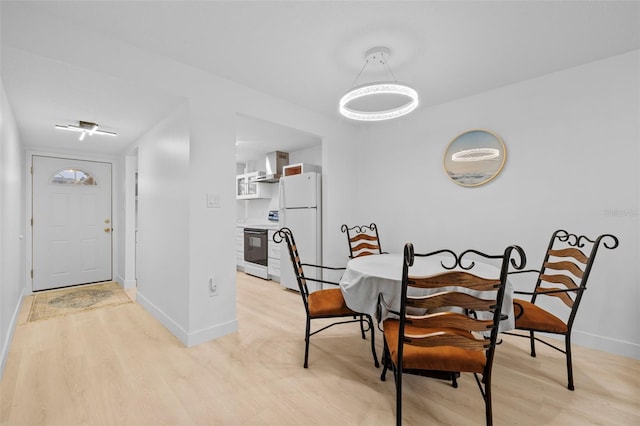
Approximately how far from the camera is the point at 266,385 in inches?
75.9

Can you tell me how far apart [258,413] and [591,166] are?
322 centimetres

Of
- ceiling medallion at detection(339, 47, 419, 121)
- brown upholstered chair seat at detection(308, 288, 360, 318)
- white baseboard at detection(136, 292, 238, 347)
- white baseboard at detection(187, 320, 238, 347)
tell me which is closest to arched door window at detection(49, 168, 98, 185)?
white baseboard at detection(136, 292, 238, 347)

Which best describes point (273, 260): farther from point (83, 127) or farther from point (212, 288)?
point (83, 127)

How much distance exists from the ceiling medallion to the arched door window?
4.26 m

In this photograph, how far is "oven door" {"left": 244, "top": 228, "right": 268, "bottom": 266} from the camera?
4945 mm

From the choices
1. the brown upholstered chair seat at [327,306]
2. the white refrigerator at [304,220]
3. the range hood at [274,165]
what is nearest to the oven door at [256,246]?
the white refrigerator at [304,220]

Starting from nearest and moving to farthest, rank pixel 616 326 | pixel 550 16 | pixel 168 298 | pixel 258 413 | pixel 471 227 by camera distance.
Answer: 1. pixel 258 413
2. pixel 550 16
3. pixel 616 326
4. pixel 168 298
5. pixel 471 227

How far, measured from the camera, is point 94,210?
15.2 feet

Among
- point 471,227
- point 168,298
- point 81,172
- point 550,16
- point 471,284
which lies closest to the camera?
point 471,284

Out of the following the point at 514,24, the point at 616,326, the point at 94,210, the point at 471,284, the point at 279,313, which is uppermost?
the point at 514,24

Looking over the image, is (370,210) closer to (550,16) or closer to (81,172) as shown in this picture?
(550,16)

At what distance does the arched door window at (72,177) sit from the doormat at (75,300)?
5.29 ft

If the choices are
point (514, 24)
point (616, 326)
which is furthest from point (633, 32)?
point (616, 326)

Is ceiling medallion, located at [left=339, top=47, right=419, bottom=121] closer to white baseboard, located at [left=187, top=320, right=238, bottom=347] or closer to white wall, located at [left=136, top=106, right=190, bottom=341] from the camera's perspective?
white wall, located at [left=136, top=106, right=190, bottom=341]
